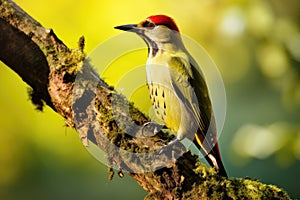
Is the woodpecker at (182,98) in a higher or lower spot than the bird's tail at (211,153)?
higher

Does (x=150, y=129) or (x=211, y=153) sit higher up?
(x=150, y=129)

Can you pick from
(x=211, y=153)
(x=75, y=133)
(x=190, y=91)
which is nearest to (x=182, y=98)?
(x=190, y=91)

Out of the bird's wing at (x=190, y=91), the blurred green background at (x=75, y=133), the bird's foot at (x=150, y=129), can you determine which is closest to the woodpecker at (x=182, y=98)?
the bird's wing at (x=190, y=91)

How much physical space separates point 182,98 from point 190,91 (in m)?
0.03

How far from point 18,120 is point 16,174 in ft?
0.75

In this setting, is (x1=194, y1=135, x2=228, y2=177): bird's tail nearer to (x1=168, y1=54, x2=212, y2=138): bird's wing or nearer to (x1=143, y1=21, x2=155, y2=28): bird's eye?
(x1=168, y1=54, x2=212, y2=138): bird's wing

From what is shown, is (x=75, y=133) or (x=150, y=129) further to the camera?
(x=75, y=133)

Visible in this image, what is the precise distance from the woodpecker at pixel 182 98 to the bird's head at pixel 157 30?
0.04m

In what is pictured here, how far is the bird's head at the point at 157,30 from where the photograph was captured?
1.66 metres

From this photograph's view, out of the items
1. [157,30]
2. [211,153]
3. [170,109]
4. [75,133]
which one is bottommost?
[75,133]

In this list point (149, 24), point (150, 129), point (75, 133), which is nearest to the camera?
point (150, 129)

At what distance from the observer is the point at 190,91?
157 centimetres

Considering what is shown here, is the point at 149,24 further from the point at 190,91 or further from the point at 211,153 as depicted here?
the point at 211,153

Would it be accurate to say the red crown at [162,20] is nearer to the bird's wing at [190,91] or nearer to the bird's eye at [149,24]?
the bird's eye at [149,24]
